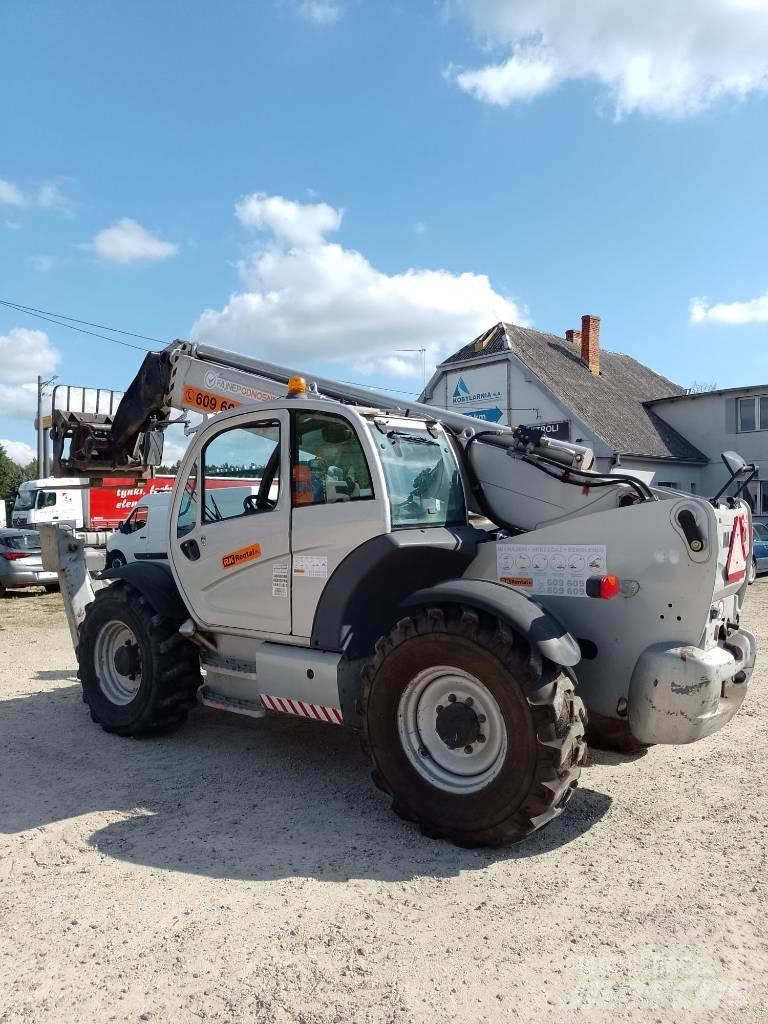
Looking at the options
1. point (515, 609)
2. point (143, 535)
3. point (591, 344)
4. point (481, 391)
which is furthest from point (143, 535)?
point (591, 344)

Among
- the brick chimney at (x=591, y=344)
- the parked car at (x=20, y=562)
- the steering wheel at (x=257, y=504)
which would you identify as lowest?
the parked car at (x=20, y=562)

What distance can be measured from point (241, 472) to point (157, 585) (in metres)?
1.18

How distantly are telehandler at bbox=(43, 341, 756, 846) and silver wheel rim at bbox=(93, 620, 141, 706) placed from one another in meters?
0.02

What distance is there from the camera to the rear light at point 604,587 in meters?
4.45

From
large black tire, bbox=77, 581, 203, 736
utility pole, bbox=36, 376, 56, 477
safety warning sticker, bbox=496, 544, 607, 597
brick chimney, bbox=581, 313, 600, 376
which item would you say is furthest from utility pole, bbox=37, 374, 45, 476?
brick chimney, bbox=581, 313, 600, 376

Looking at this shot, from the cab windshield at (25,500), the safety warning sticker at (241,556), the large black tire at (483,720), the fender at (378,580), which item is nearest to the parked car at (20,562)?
the safety warning sticker at (241,556)

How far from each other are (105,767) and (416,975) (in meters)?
3.22

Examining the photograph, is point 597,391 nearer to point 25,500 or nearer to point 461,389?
point 461,389

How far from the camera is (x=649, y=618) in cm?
446

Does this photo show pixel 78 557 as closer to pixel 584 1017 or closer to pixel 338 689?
pixel 338 689

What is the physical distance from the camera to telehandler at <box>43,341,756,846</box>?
13.9ft

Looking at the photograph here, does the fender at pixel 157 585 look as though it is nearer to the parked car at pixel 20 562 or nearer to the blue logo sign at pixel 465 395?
the parked car at pixel 20 562

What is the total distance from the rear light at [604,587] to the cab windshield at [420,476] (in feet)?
3.65

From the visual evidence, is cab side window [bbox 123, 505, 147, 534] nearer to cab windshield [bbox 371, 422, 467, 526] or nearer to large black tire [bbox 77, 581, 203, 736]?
large black tire [bbox 77, 581, 203, 736]
